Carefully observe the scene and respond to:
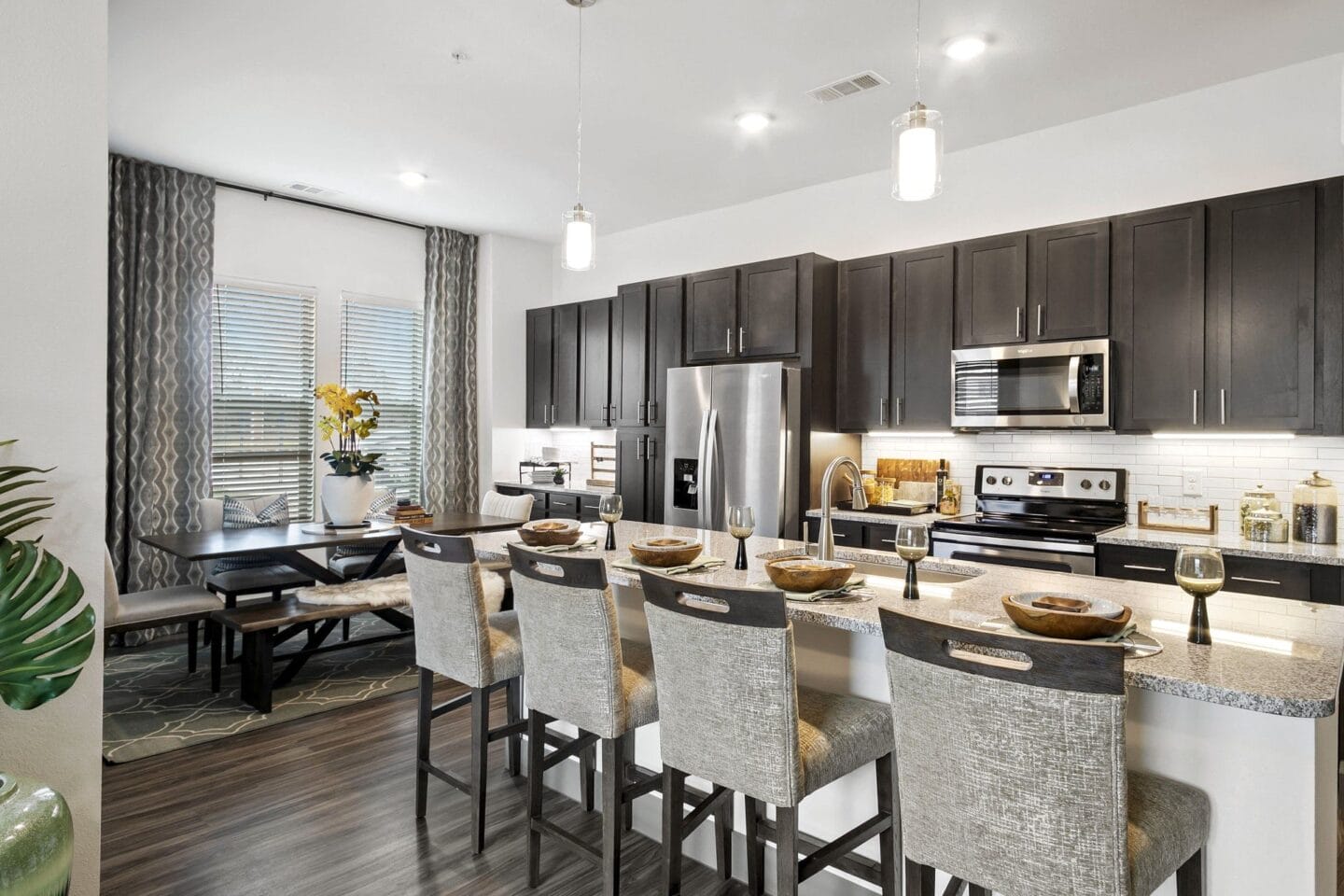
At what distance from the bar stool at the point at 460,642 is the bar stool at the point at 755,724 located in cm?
78

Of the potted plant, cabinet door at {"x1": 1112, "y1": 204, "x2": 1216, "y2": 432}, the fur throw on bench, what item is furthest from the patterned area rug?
cabinet door at {"x1": 1112, "y1": 204, "x2": 1216, "y2": 432}

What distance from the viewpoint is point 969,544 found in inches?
156

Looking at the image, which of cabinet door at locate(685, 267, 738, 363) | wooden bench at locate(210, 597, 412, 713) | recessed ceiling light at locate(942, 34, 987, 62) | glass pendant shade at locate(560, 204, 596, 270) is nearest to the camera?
glass pendant shade at locate(560, 204, 596, 270)

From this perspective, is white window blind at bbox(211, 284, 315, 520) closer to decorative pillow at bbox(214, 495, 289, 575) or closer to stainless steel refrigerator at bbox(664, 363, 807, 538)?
decorative pillow at bbox(214, 495, 289, 575)

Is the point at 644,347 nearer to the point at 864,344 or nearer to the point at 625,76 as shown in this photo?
the point at 864,344

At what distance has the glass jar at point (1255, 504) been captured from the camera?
11.3 ft

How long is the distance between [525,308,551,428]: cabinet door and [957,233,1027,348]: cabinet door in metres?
3.55

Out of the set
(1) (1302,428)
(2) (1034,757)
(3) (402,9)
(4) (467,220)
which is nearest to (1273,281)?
(1) (1302,428)

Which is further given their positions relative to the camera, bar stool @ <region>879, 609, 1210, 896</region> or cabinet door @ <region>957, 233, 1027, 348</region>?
cabinet door @ <region>957, 233, 1027, 348</region>

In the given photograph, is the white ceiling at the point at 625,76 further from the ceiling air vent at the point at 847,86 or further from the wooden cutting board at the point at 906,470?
the wooden cutting board at the point at 906,470

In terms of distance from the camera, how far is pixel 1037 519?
4.06 m

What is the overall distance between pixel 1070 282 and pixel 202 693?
4859 mm

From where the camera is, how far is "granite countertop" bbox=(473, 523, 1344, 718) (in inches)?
51.1

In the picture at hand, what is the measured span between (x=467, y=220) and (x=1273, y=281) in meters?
5.17
